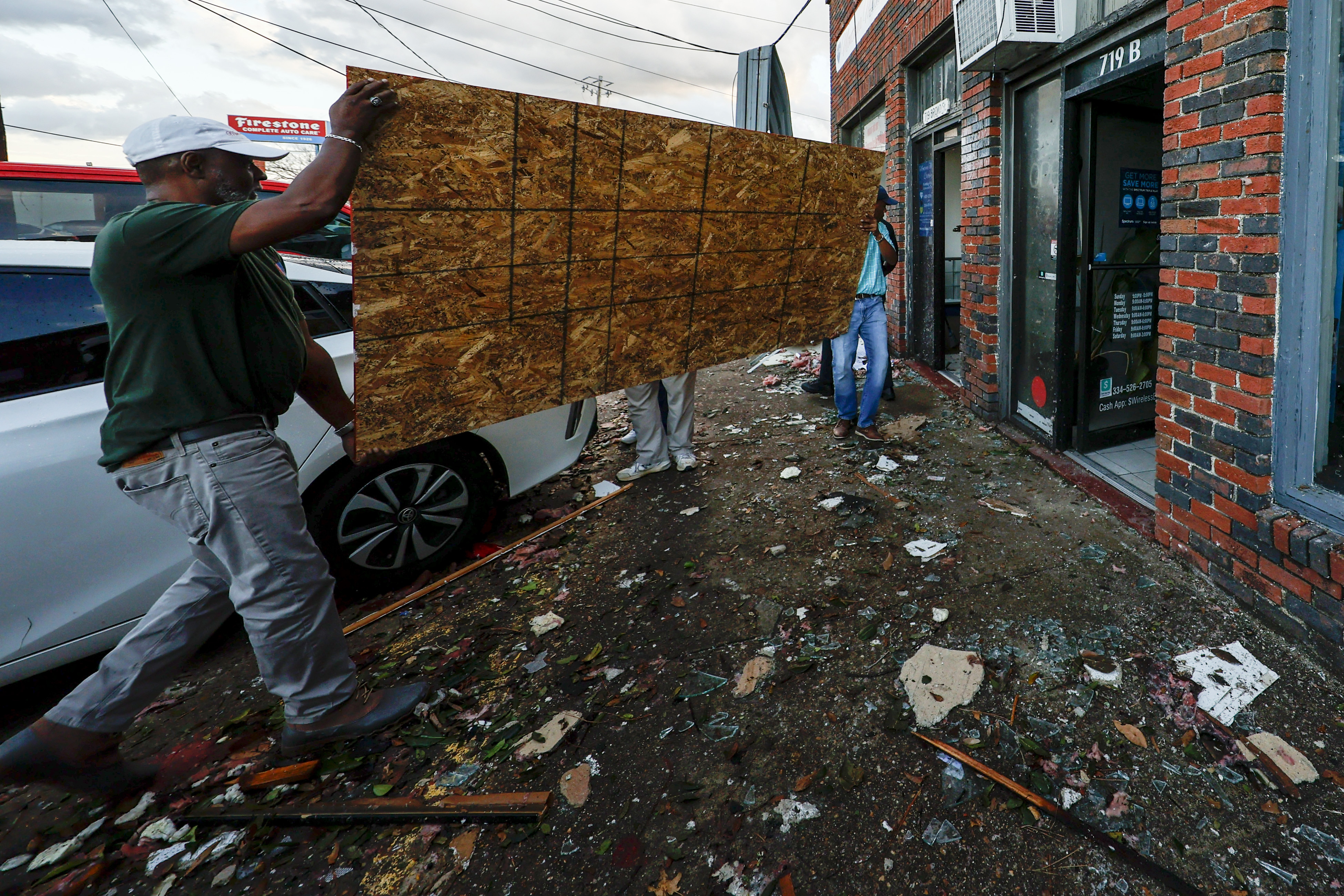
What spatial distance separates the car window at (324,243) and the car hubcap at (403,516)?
1579 millimetres

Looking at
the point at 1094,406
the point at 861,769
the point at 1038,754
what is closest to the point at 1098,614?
the point at 1038,754

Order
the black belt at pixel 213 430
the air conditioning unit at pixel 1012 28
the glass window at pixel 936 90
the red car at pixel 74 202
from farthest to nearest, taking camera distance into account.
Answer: the glass window at pixel 936 90 → the red car at pixel 74 202 → the air conditioning unit at pixel 1012 28 → the black belt at pixel 213 430

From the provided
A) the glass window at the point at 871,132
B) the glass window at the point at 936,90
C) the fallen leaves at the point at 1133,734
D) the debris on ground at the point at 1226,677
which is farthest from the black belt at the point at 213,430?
the glass window at the point at 871,132

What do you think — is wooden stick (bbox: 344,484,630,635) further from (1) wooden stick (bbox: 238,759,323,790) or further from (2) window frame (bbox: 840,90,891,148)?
(2) window frame (bbox: 840,90,891,148)

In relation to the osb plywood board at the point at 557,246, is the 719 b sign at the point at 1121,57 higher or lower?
higher

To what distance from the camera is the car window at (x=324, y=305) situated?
334cm

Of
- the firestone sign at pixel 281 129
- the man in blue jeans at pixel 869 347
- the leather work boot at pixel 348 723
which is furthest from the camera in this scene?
the firestone sign at pixel 281 129

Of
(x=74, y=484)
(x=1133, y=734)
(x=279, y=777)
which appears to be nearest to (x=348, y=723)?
(x=279, y=777)

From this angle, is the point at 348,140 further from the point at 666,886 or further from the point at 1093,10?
the point at 1093,10

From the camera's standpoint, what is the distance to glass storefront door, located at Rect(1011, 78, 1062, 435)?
4.82m

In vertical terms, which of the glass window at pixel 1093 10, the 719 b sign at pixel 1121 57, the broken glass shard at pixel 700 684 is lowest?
the broken glass shard at pixel 700 684

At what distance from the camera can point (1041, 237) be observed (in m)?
5.02

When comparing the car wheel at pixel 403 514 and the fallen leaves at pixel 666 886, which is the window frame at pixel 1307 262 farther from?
the car wheel at pixel 403 514

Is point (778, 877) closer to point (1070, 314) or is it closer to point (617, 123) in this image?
point (617, 123)
